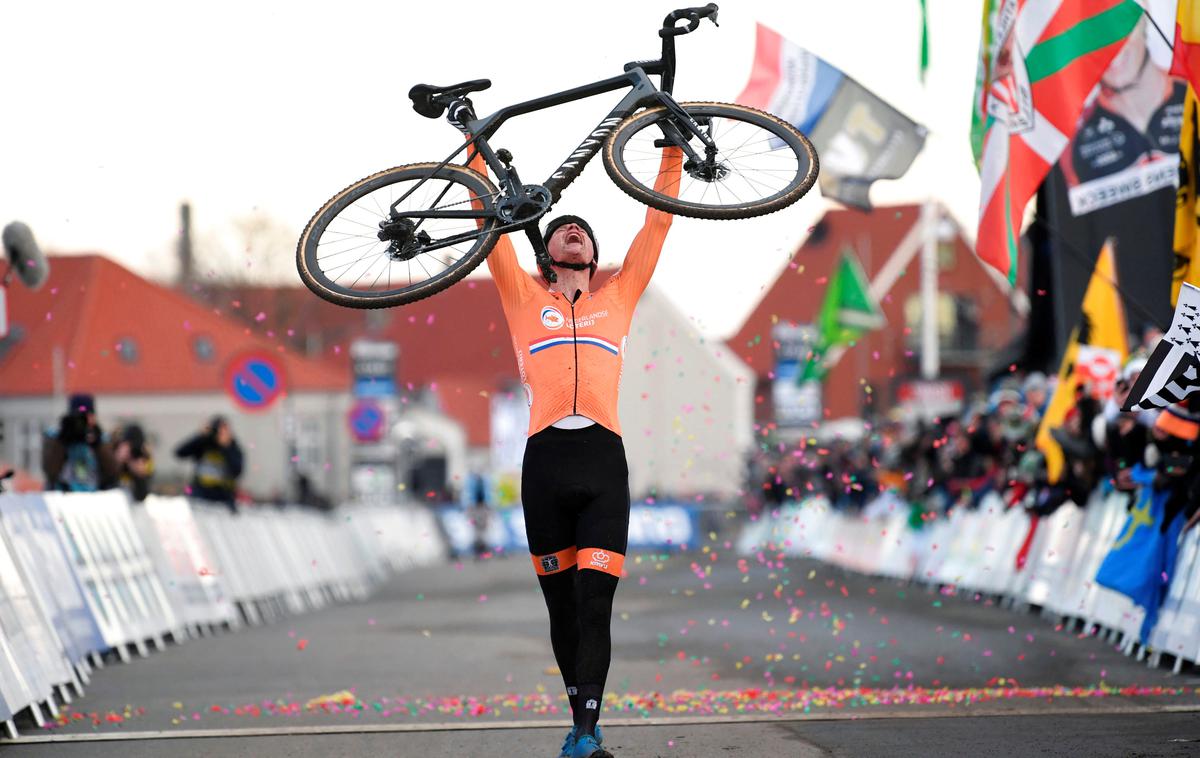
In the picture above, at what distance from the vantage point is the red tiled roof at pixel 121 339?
7475cm

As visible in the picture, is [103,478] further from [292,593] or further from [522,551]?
[522,551]

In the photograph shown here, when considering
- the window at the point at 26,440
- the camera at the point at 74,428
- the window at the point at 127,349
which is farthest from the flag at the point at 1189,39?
the window at the point at 26,440

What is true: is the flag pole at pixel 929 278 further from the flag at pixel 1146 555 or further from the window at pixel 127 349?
the window at pixel 127 349

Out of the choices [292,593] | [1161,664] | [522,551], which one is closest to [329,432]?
[522,551]

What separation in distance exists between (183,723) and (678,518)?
35.5m

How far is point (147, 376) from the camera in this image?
3100 inches

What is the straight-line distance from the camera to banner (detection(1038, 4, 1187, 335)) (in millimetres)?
14602

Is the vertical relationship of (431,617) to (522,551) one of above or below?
above

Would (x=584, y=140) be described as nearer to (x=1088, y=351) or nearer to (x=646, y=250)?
(x=646, y=250)

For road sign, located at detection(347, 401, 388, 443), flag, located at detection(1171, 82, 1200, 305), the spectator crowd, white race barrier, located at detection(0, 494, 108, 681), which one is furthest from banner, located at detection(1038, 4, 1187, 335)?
road sign, located at detection(347, 401, 388, 443)

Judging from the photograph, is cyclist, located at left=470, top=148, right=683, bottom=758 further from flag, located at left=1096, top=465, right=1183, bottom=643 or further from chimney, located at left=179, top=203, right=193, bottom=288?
chimney, located at left=179, top=203, right=193, bottom=288

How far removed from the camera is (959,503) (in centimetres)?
2133

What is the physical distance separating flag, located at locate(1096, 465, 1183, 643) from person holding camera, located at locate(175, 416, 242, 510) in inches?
379

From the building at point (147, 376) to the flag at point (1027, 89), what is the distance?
61.6m
